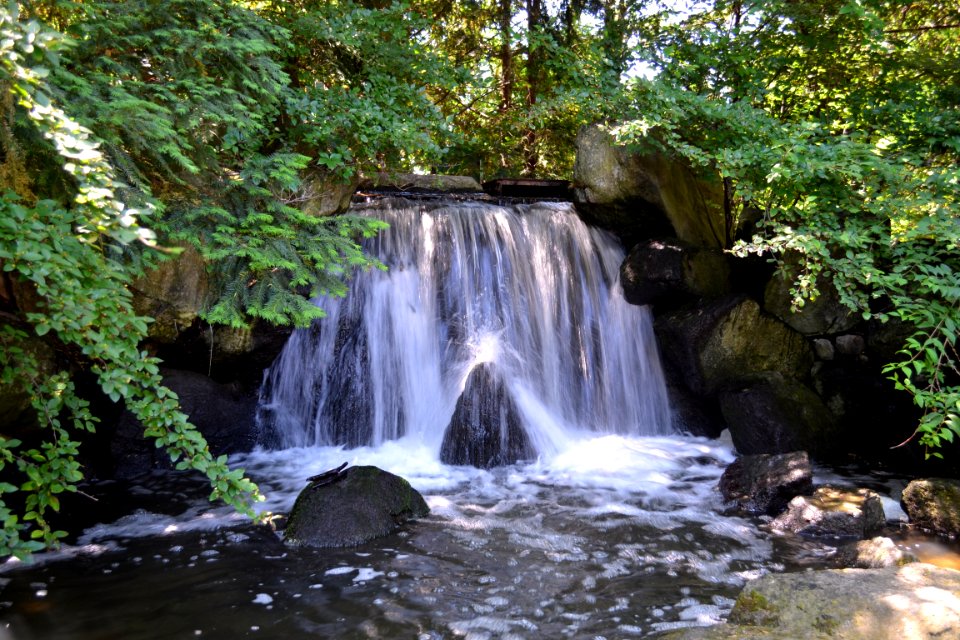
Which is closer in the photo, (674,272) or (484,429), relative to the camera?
(484,429)

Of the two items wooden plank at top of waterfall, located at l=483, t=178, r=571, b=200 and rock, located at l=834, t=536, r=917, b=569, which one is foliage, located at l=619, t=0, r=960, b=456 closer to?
rock, located at l=834, t=536, r=917, b=569

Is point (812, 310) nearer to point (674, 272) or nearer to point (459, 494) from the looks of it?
point (674, 272)

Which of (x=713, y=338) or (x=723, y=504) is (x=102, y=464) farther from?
(x=713, y=338)

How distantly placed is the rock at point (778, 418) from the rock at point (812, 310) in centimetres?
88

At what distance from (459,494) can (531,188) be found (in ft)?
21.9

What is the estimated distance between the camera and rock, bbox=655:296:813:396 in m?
7.95

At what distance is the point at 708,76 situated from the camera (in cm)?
884

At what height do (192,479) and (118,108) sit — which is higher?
(118,108)

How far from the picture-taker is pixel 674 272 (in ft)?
28.2

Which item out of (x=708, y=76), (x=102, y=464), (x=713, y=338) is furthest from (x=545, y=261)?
(x=102, y=464)

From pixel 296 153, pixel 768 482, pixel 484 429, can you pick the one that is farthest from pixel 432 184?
pixel 768 482

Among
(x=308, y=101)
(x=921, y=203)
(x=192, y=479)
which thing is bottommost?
Result: (x=192, y=479)

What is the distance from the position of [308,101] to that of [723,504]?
5.77 m

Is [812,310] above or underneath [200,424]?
above
